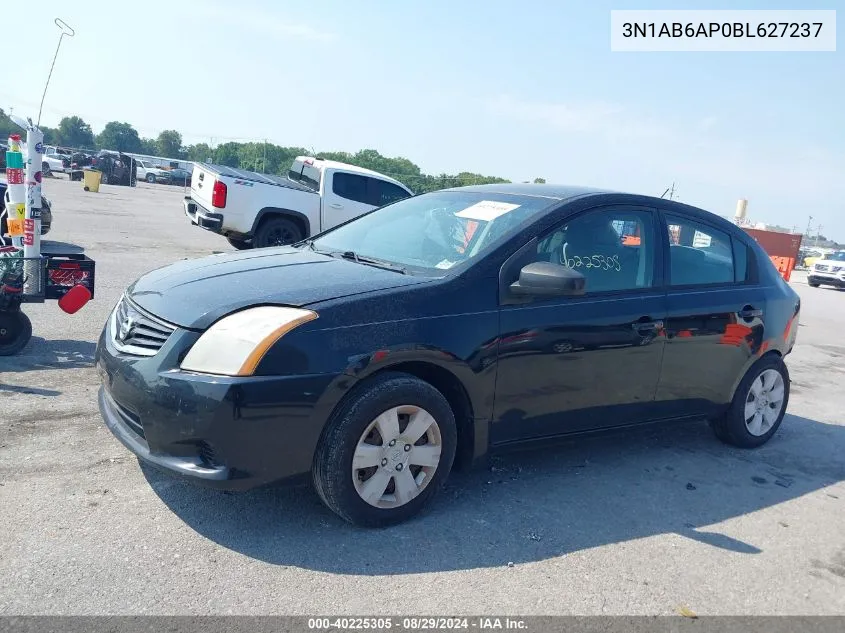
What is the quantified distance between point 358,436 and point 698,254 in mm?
2851

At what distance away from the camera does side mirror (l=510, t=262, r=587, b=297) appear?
3.76 meters

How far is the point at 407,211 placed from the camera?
193 inches

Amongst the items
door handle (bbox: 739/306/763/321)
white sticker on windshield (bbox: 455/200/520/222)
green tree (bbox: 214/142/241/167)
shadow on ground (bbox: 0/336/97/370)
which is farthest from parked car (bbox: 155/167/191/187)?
door handle (bbox: 739/306/763/321)

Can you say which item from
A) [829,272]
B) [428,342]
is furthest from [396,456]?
[829,272]

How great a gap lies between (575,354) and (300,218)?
10.3m

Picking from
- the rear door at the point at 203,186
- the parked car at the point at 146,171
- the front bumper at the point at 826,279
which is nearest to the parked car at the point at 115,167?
the parked car at the point at 146,171

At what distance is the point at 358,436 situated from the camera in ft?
11.1

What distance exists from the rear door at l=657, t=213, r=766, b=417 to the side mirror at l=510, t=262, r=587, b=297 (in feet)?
3.46

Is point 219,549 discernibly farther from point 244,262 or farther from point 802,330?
point 802,330

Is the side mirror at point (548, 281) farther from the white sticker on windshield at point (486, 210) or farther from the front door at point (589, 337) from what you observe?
the white sticker on windshield at point (486, 210)

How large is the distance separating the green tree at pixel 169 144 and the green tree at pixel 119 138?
11.0 ft

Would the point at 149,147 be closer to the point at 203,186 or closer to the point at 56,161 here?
the point at 56,161

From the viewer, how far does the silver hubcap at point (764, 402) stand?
17.4 feet

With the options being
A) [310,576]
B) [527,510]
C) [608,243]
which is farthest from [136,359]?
[608,243]
